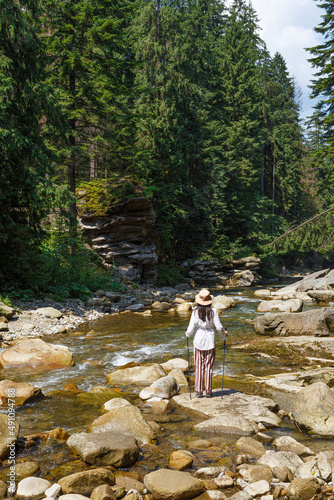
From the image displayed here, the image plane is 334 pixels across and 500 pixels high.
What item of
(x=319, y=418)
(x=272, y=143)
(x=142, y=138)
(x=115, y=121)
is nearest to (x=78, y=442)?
(x=319, y=418)

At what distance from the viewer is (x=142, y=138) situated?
25.1 meters

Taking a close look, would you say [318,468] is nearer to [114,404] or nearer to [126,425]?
[126,425]

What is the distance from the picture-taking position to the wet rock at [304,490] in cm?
334

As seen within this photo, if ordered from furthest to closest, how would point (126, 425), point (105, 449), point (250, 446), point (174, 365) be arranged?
1. point (174, 365)
2. point (126, 425)
3. point (250, 446)
4. point (105, 449)

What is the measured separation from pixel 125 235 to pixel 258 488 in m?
18.8

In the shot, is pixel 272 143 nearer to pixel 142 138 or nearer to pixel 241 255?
pixel 241 255

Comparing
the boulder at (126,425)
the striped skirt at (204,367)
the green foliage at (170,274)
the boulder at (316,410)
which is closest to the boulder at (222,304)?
the green foliage at (170,274)

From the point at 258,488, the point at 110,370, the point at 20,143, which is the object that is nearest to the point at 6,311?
the point at 110,370

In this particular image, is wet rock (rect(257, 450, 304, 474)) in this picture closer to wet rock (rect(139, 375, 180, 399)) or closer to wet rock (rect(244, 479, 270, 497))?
wet rock (rect(244, 479, 270, 497))

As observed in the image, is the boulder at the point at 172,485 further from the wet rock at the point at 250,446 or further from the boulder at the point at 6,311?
the boulder at the point at 6,311

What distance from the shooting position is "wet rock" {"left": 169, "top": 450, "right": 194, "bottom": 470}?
3.93 m

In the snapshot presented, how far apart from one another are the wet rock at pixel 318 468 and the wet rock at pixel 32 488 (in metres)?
2.41

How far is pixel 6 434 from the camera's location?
409cm

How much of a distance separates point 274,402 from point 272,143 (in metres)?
43.3
